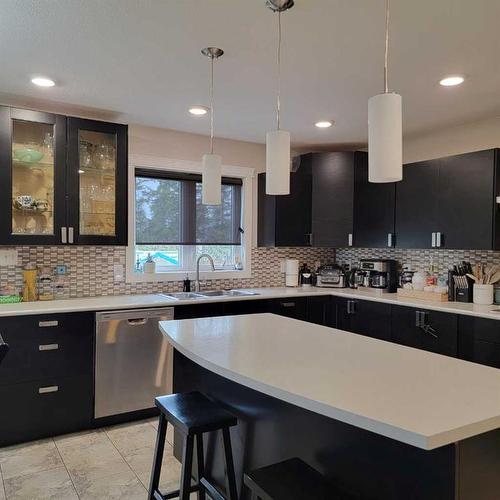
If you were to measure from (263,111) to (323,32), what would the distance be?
4.47 ft

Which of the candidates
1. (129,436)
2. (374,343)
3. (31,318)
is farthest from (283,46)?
(129,436)

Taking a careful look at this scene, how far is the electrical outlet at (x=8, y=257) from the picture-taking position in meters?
3.43

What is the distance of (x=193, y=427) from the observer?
1873mm

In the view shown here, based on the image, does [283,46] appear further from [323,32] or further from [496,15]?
[496,15]

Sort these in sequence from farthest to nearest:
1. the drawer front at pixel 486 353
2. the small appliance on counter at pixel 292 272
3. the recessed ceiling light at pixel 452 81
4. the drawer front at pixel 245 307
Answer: the small appliance on counter at pixel 292 272
the drawer front at pixel 245 307
the drawer front at pixel 486 353
the recessed ceiling light at pixel 452 81

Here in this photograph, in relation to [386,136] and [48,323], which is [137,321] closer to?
[48,323]

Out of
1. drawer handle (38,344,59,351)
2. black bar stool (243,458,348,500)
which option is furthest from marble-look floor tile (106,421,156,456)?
black bar stool (243,458,348,500)

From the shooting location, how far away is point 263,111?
3590 mm

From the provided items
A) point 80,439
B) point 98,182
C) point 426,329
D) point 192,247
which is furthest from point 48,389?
point 426,329

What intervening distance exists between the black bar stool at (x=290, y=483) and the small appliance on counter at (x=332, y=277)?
3.38m

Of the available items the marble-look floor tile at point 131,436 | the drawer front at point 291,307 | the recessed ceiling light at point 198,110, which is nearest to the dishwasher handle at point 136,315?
the marble-look floor tile at point 131,436

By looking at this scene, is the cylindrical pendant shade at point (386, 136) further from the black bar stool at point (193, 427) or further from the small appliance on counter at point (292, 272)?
the small appliance on counter at point (292, 272)

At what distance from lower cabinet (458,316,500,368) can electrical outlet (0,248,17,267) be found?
11.4 feet

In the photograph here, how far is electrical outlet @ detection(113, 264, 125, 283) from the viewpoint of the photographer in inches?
157
